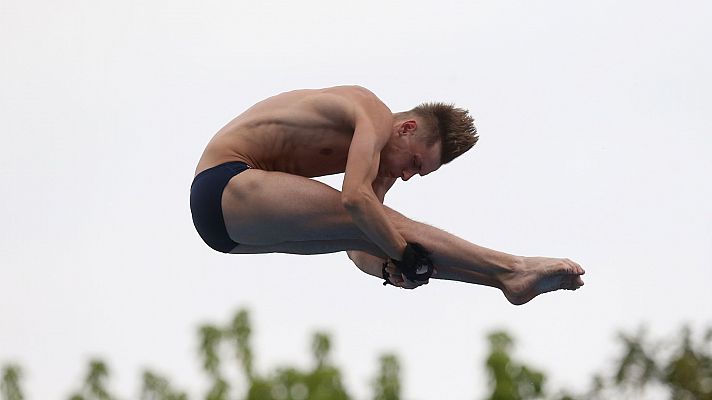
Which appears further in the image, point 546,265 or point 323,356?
point 323,356

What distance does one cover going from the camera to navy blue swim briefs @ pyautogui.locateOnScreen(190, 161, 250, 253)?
30.3 ft

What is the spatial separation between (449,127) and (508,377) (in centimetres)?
836

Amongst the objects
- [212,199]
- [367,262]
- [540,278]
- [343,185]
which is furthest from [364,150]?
[540,278]

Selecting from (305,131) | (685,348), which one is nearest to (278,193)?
(305,131)

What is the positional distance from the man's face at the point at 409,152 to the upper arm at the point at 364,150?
0.15 m

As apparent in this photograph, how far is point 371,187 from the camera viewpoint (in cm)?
886

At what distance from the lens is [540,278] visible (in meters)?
9.49

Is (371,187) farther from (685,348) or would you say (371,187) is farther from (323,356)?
(323,356)

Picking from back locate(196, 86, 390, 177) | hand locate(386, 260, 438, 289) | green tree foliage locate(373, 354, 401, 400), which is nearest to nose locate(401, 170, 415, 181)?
back locate(196, 86, 390, 177)

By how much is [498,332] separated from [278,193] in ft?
31.7

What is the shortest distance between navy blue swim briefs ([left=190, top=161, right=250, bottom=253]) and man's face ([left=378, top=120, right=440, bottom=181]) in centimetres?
86

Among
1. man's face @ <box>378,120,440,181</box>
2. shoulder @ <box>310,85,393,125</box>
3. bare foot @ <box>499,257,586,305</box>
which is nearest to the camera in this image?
shoulder @ <box>310,85,393,125</box>

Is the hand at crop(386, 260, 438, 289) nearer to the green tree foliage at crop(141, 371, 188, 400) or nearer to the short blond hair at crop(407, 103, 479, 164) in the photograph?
the short blond hair at crop(407, 103, 479, 164)

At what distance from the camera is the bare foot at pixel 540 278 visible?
→ 9.46 m
